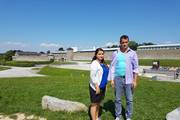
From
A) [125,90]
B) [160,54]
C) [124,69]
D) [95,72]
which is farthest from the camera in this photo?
[160,54]

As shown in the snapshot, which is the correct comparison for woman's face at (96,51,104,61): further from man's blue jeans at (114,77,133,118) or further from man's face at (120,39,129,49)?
man's blue jeans at (114,77,133,118)

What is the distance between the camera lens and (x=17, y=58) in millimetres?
112000

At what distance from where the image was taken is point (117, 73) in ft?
19.5

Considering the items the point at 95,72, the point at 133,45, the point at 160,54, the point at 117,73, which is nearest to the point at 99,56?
the point at 95,72

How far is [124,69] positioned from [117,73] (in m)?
0.18

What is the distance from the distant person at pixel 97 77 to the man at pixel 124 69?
188mm

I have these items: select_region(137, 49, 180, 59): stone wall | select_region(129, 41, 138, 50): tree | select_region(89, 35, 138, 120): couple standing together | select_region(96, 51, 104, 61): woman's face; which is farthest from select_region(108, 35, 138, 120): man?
select_region(129, 41, 138, 50): tree

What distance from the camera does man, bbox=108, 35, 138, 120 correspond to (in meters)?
5.82

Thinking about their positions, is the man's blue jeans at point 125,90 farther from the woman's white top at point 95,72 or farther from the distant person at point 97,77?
the woman's white top at point 95,72

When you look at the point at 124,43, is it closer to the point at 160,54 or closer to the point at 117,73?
the point at 117,73

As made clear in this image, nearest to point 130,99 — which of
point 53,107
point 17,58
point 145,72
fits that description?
point 53,107

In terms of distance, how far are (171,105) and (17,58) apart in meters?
109

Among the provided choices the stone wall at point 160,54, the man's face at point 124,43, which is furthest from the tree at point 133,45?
the man's face at point 124,43

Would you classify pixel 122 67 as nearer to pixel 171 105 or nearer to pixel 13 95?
pixel 171 105
